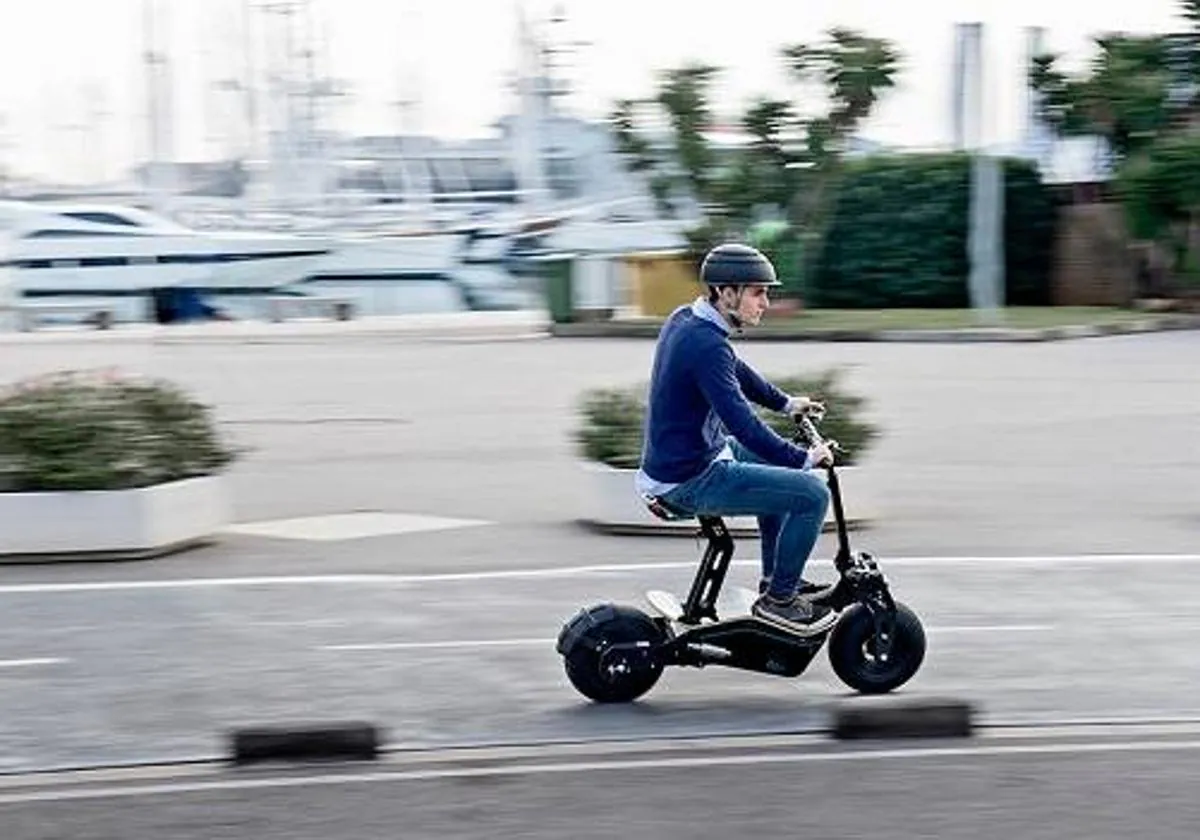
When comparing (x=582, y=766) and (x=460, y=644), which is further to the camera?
(x=460, y=644)

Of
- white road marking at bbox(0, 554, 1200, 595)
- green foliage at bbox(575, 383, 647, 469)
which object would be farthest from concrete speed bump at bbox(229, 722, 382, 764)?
green foliage at bbox(575, 383, 647, 469)

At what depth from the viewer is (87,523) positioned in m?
14.6

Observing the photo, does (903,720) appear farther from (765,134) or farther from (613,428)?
(765,134)

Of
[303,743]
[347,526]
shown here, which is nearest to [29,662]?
[303,743]

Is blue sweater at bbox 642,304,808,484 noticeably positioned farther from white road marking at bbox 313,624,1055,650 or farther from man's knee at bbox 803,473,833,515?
white road marking at bbox 313,624,1055,650

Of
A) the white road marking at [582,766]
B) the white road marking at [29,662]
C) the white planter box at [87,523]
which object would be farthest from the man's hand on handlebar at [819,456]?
the white planter box at [87,523]

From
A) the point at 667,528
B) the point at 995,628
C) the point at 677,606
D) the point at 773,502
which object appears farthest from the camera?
the point at 667,528

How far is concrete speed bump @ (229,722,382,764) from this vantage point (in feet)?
29.2

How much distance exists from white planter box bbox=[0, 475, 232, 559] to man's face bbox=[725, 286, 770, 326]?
19.6 ft

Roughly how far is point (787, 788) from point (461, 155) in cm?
5664

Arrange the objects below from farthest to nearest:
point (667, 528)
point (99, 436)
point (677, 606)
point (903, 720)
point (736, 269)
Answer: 1. point (667, 528)
2. point (99, 436)
3. point (677, 606)
4. point (736, 269)
5. point (903, 720)

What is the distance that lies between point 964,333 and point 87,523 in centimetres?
2293

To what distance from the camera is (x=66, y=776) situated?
8.91 meters

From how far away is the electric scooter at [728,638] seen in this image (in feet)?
32.4
